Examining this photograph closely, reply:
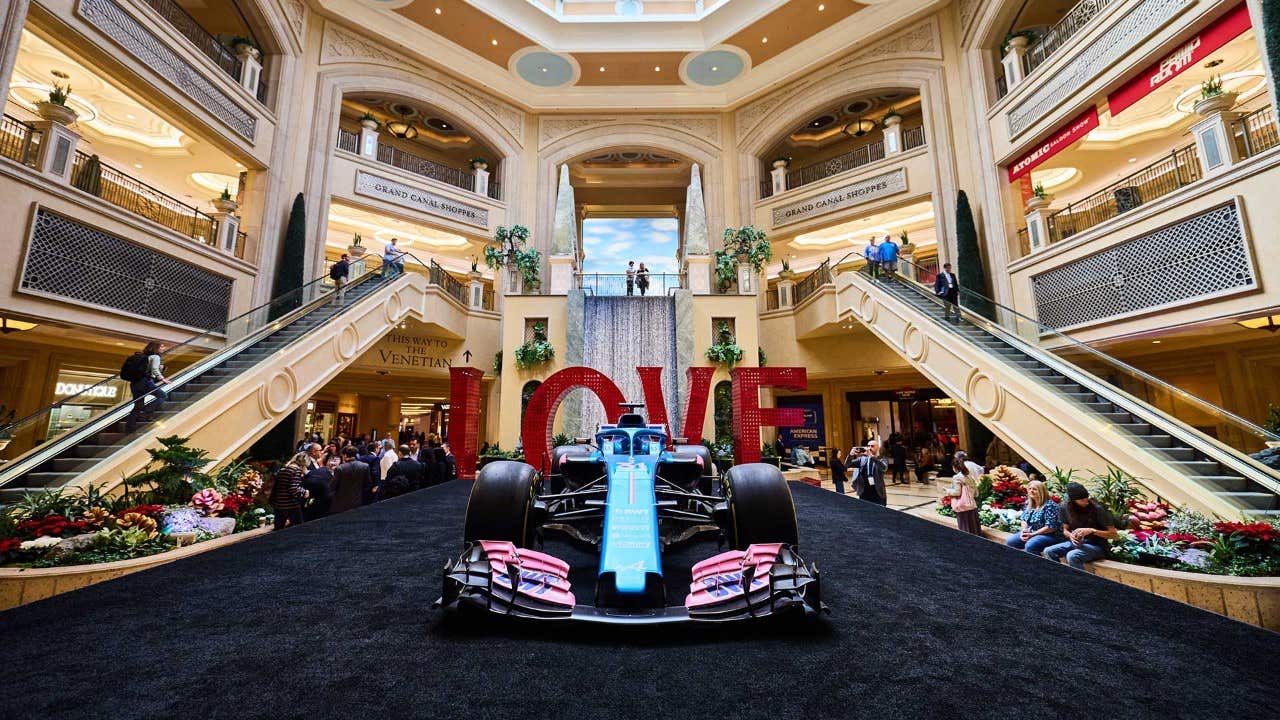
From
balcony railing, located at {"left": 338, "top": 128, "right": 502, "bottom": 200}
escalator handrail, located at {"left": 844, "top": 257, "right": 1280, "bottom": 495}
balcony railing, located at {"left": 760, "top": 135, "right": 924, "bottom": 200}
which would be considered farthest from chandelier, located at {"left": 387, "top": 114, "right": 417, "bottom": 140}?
escalator handrail, located at {"left": 844, "top": 257, "right": 1280, "bottom": 495}

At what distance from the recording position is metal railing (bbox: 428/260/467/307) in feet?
50.5

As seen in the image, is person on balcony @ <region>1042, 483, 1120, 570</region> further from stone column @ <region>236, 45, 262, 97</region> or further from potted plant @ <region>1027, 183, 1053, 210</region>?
stone column @ <region>236, 45, 262, 97</region>

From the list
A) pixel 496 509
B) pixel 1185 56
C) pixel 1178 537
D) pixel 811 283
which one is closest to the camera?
pixel 496 509

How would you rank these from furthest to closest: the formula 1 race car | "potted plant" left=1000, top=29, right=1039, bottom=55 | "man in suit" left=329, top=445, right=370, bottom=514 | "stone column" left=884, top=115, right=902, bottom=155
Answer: "stone column" left=884, top=115, right=902, bottom=155 < "potted plant" left=1000, top=29, right=1039, bottom=55 < "man in suit" left=329, top=445, right=370, bottom=514 < the formula 1 race car

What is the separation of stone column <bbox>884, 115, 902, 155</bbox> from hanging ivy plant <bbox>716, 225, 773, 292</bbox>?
16.6ft

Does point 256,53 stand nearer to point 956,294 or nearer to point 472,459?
point 472,459

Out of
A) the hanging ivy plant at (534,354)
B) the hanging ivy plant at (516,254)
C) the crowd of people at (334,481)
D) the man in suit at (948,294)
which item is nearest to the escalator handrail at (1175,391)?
the man in suit at (948,294)

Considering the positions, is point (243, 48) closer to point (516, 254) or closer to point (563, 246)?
point (516, 254)

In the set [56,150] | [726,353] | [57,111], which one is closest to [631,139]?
[726,353]

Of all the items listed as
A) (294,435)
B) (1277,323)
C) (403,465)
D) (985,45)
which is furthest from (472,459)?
(985,45)

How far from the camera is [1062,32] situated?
12.0 m

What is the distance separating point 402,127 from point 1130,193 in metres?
23.3

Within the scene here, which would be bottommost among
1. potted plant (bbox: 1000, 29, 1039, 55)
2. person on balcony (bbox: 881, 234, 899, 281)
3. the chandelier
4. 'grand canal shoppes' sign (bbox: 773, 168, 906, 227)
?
person on balcony (bbox: 881, 234, 899, 281)

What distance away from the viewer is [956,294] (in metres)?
10.5
